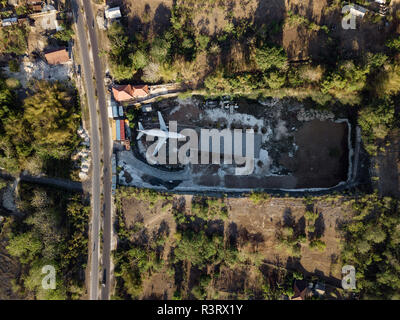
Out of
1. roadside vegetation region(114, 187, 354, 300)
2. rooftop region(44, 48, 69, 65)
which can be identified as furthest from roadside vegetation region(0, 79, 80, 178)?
roadside vegetation region(114, 187, 354, 300)

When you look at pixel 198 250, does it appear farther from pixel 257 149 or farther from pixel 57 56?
pixel 57 56

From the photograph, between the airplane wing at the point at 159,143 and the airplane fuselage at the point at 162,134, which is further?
the airplane wing at the point at 159,143

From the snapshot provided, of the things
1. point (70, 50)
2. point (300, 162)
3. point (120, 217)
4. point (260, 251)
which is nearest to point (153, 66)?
point (70, 50)

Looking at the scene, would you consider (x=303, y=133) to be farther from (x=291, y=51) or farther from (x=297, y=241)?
(x=297, y=241)

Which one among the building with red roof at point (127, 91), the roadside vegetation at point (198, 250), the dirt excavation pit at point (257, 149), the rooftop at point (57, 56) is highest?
the rooftop at point (57, 56)

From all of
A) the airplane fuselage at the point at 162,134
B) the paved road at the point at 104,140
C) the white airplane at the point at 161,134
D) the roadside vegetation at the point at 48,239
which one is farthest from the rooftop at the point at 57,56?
the roadside vegetation at the point at 48,239

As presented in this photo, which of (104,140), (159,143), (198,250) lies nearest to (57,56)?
(104,140)

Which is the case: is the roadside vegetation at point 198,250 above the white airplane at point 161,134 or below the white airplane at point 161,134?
below

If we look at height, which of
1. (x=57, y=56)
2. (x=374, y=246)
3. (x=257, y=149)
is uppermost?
(x=57, y=56)

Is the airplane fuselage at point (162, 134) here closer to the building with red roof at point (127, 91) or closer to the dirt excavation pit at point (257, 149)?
the dirt excavation pit at point (257, 149)
